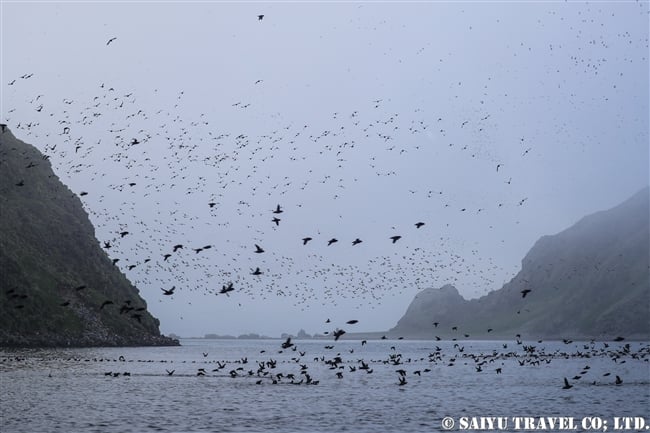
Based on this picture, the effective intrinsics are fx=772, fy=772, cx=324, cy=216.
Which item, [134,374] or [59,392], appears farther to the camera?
[134,374]

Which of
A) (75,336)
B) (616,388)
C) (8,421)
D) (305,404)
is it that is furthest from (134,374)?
(75,336)

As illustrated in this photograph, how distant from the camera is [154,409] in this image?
53375 millimetres

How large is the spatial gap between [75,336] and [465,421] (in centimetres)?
15453

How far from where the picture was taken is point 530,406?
59500 mm

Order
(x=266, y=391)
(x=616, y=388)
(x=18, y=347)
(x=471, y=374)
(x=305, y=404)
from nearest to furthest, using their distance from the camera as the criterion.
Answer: (x=305, y=404) < (x=266, y=391) < (x=616, y=388) < (x=471, y=374) < (x=18, y=347)

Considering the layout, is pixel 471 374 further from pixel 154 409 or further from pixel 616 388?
pixel 154 409

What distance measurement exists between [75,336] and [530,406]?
148512mm

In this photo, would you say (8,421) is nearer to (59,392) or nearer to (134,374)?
(59,392)

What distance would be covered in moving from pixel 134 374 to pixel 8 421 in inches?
1893

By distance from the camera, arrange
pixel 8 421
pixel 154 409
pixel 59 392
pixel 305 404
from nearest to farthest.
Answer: pixel 8 421 < pixel 154 409 < pixel 305 404 < pixel 59 392

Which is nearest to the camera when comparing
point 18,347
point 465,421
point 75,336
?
point 465,421

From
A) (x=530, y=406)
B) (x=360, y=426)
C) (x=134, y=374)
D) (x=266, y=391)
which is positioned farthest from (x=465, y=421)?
(x=134, y=374)

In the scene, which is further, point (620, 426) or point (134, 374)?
point (134, 374)

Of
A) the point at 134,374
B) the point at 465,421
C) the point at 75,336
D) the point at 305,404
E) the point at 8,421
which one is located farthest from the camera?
the point at 75,336
